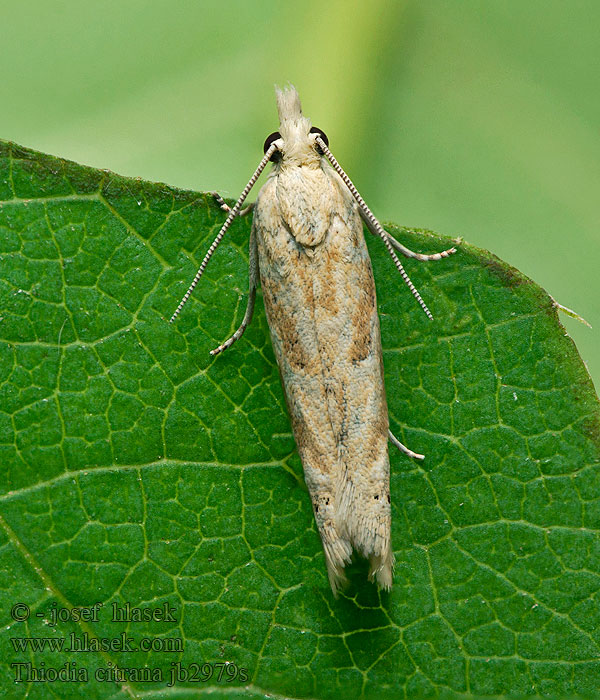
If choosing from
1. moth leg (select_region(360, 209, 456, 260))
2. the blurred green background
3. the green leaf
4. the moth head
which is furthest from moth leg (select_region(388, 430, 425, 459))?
the moth head

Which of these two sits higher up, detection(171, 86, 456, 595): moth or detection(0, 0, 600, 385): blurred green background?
detection(0, 0, 600, 385): blurred green background

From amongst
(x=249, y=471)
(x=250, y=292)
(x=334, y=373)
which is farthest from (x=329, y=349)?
(x=249, y=471)

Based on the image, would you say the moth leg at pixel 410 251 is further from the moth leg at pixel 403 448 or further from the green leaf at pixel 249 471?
the moth leg at pixel 403 448

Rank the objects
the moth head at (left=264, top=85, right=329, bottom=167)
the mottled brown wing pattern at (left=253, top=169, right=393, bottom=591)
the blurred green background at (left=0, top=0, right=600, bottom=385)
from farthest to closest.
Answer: the blurred green background at (left=0, top=0, right=600, bottom=385) → the moth head at (left=264, top=85, right=329, bottom=167) → the mottled brown wing pattern at (left=253, top=169, right=393, bottom=591)

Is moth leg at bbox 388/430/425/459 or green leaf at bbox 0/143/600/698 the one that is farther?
moth leg at bbox 388/430/425/459

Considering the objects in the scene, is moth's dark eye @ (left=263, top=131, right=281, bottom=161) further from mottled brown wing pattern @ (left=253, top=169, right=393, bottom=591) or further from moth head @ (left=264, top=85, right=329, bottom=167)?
mottled brown wing pattern @ (left=253, top=169, right=393, bottom=591)

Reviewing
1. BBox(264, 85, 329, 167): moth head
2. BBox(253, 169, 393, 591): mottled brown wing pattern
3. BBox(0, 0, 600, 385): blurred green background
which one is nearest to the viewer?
BBox(253, 169, 393, 591): mottled brown wing pattern
